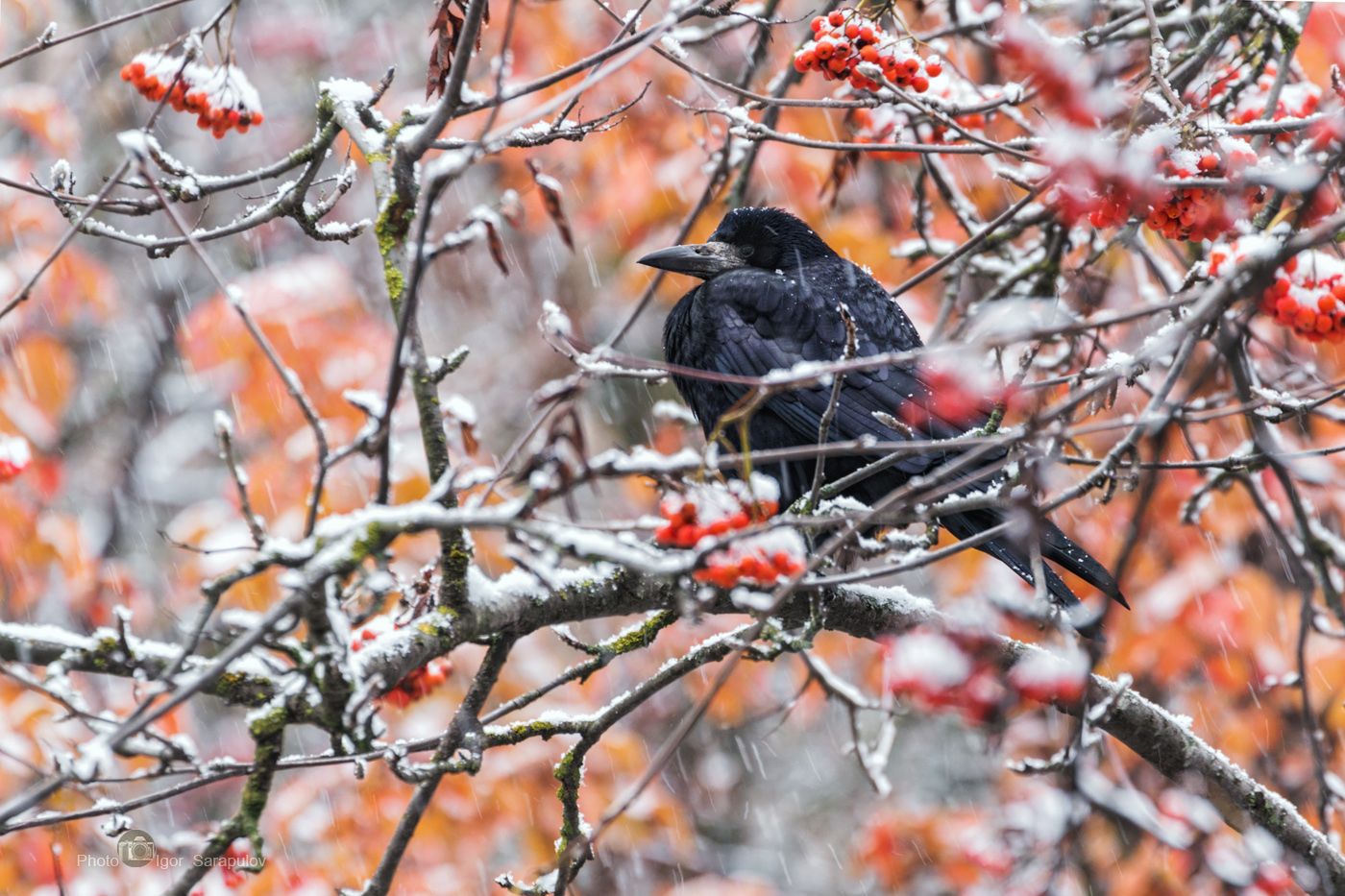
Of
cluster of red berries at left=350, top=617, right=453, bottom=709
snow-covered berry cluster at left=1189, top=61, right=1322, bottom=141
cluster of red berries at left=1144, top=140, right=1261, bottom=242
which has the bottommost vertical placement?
cluster of red berries at left=350, top=617, right=453, bottom=709

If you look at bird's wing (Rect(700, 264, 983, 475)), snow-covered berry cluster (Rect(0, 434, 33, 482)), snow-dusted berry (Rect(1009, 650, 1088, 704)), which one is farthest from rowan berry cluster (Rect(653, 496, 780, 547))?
snow-covered berry cluster (Rect(0, 434, 33, 482))

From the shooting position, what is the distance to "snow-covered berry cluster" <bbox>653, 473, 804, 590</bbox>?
191 centimetres

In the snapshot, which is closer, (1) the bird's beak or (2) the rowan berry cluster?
(2) the rowan berry cluster

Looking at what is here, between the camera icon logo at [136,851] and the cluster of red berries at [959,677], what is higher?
the camera icon logo at [136,851]

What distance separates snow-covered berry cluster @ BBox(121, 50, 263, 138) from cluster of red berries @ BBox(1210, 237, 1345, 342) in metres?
2.21

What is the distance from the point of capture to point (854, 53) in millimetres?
2682

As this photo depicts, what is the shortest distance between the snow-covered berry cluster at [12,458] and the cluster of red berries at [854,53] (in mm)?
2473

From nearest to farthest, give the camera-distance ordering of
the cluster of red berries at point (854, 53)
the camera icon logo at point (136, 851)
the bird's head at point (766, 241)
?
1. the cluster of red berries at point (854, 53)
2. the camera icon logo at point (136, 851)
3. the bird's head at point (766, 241)

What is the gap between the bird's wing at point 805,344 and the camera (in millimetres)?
3861

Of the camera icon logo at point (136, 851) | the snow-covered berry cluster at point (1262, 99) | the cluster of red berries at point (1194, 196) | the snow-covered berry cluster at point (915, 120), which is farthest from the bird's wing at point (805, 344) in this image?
the camera icon logo at point (136, 851)

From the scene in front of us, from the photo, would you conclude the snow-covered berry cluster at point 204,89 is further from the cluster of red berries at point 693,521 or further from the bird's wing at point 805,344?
the bird's wing at point 805,344

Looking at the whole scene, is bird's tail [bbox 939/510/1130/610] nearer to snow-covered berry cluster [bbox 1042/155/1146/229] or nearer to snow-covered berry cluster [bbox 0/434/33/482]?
snow-covered berry cluster [bbox 1042/155/1146/229]

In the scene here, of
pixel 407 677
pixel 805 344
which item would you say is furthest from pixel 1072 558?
pixel 407 677

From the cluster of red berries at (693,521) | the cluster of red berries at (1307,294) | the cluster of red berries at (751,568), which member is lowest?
the cluster of red berries at (751,568)
